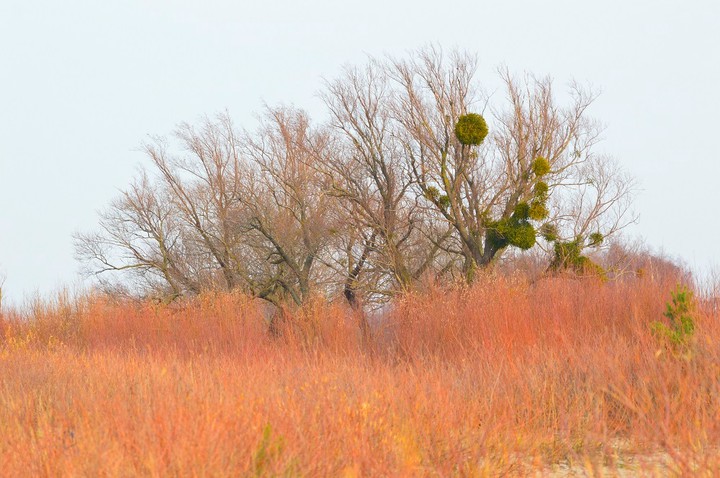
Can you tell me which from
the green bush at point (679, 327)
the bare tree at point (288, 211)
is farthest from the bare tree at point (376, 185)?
the green bush at point (679, 327)

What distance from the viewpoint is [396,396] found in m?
8.12

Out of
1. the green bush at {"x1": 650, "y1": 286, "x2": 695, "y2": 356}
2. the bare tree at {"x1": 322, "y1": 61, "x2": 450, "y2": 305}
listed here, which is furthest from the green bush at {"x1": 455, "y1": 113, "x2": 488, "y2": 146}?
the green bush at {"x1": 650, "y1": 286, "x2": 695, "y2": 356}

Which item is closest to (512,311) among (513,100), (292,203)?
(513,100)

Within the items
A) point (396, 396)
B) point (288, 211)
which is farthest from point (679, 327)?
point (288, 211)

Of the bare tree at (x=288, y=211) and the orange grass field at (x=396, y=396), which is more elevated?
the bare tree at (x=288, y=211)

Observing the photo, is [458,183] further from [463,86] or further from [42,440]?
[42,440]

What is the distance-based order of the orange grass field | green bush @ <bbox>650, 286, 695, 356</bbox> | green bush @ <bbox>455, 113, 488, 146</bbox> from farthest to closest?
1. green bush @ <bbox>455, 113, 488, 146</bbox>
2. green bush @ <bbox>650, 286, 695, 356</bbox>
3. the orange grass field

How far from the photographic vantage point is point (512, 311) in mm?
13297

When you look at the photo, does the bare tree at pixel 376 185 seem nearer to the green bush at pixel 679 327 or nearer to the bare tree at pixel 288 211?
the bare tree at pixel 288 211

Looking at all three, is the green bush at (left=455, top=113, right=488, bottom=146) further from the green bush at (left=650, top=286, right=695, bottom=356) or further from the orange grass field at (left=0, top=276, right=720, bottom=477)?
the green bush at (left=650, top=286, right=695, bottom=356)

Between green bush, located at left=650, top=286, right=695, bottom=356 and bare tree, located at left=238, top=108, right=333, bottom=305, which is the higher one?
bare tree, located at left=238, top=108, right=333, bottom=305

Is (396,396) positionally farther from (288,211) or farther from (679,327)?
(288,211)

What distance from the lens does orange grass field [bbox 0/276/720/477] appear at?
5.45 meters

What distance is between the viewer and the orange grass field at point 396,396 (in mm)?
5453
